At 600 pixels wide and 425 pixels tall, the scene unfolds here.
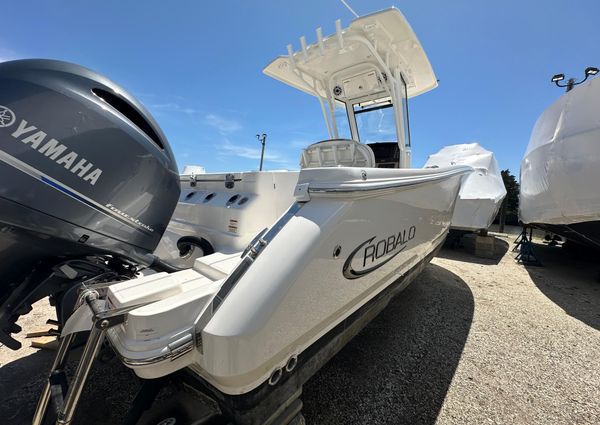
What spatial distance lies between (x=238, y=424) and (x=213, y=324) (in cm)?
41

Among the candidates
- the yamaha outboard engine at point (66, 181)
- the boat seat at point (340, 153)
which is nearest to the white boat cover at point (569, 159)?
the boat seat at point (340, 153)

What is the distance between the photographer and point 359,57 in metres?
3.14

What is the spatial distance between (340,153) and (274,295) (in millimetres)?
2089

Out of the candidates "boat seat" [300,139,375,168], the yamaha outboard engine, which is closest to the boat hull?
the yamaha outboard engine

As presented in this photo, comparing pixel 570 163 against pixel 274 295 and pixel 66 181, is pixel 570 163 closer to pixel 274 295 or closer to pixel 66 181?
pixel 274 295

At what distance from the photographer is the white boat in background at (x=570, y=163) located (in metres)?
3.44

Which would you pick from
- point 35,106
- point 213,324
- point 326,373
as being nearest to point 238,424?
point 213,324

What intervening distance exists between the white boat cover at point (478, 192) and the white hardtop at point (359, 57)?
2.68m

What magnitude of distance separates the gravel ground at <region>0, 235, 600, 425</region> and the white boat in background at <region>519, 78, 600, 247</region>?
1361 mm

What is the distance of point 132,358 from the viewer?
85cm

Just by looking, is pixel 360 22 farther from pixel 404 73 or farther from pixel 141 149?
pixel 141 149

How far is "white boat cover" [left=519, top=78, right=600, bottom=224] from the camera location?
3434 mm

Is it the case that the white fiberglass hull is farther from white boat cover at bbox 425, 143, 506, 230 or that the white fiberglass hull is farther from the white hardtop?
white boat cover at bbox 425, 143, 506, 230

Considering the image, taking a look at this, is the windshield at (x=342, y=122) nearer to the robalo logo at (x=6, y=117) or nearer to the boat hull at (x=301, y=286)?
the boat hull at (x=301, y=286)
